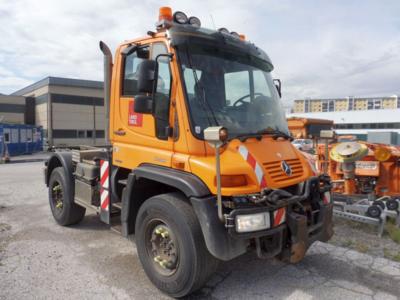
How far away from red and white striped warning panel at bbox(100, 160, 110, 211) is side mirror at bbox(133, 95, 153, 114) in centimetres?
141

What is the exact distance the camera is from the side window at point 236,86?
11.3 ft

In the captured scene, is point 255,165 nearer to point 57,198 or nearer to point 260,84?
point 260,84

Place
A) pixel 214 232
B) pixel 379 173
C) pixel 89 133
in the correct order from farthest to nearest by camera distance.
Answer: pixel 89 133
pixel 379 173
pixel 214 232

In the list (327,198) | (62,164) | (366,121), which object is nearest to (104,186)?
(62,164)

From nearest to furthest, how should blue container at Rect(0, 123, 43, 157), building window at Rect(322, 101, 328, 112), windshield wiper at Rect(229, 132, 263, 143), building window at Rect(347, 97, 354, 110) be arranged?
windshield wiper at Rect(229, 132, 263, 143) → blue container at Rect(0, 123, 43, 157) → building window at Rect(347, 97, 354, 110) → building window at Rect(322, 101, 328, 112)

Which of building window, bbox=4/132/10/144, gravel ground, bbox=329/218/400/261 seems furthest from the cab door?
building window, bbox=4/132/10/144

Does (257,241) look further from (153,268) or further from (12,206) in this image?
(12,206)

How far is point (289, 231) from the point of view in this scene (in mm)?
3051

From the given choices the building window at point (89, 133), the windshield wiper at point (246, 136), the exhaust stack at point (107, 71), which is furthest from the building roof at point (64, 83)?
the windshield wiper at point (246, 136)

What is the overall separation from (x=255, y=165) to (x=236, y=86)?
107 centimetres

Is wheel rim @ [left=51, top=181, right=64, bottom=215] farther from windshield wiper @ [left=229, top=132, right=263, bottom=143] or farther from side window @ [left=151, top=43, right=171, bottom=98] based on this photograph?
windshield wiper @ [left=229, top=132, right=263, bottom=143]

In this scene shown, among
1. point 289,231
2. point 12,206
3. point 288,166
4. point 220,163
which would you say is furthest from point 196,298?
point 12,206

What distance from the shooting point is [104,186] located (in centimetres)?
430

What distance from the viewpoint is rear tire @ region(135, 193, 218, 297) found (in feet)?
9.55
